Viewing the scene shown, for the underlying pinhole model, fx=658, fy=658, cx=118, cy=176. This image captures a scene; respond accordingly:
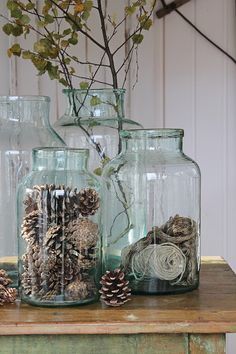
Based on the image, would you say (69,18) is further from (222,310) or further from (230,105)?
(230,105)

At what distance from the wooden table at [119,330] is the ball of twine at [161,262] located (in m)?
0.09

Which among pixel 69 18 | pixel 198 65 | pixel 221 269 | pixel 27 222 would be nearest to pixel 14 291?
pixel 27 222

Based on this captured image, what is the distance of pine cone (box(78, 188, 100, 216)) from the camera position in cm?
84

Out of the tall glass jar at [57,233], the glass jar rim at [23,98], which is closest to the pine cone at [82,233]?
the tall glass jar at [57,233]

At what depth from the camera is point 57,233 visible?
0.82 metres

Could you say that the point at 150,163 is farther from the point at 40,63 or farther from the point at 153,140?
the point at 40,63

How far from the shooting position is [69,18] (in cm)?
105

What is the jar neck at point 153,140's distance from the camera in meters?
0.91

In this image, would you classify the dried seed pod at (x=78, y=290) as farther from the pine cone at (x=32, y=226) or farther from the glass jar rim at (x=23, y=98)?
the glass jar rim at (x=23, y=98)

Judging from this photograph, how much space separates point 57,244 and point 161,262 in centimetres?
15

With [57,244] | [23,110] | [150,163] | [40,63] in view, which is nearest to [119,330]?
[57,244]

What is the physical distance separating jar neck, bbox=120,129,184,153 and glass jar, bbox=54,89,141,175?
93 mm

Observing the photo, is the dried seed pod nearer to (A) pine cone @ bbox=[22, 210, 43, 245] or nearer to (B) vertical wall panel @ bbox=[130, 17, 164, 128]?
(A) pine cone @ bbox=[22, 210, 43, 245]

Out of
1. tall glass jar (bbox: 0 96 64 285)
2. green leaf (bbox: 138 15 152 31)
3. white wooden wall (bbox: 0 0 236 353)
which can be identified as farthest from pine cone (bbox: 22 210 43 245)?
white wooden wall (bbox: 0 0 236 353)
